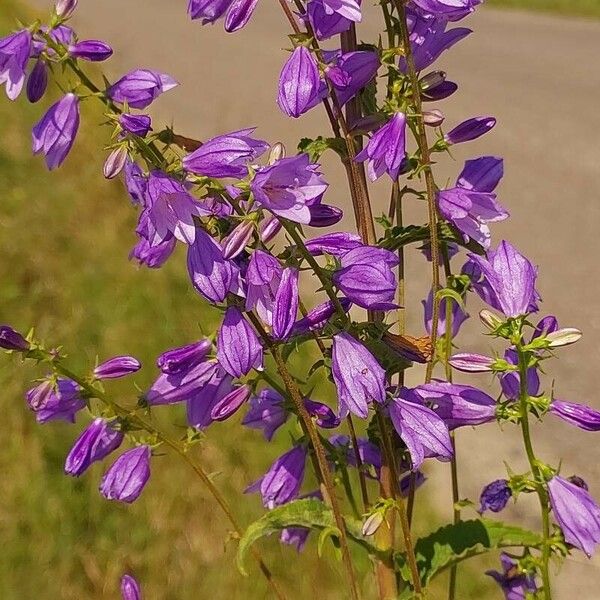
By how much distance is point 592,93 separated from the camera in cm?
610

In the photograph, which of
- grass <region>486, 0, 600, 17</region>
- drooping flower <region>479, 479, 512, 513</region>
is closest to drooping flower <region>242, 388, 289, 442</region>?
drooping flower <region>479, 479, 512, 513</region>

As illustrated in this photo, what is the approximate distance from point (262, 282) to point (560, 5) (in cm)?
890

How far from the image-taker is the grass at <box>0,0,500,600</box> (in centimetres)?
253

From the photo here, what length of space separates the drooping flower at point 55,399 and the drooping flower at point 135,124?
346mm

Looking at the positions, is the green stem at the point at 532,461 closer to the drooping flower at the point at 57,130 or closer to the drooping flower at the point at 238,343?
the drooping flower at the point at 238,343

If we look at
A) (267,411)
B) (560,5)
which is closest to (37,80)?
(267,411)

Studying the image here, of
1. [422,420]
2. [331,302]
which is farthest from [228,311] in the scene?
[422,420]

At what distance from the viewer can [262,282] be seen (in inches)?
32.1

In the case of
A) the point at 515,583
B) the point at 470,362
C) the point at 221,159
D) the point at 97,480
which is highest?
the point at 221,159

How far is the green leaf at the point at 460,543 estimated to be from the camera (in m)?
1.05

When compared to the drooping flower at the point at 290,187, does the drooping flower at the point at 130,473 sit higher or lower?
lower

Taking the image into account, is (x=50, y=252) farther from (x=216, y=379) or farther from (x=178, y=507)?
(x=216, y=379)

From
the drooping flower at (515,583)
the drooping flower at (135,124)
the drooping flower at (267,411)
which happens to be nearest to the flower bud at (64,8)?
the drooping flower at (135,124)

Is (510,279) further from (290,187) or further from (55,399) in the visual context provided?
(55,399)
